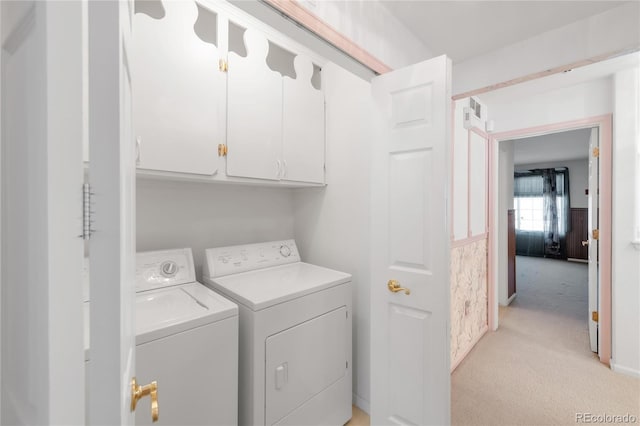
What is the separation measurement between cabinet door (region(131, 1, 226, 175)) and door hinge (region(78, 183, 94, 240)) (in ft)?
3.57

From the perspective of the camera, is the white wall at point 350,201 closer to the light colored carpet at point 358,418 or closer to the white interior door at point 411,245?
the light colored carpet at point 358,418

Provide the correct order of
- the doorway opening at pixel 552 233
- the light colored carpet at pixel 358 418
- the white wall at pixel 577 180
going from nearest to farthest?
the light colored carpet at pixel 358 418 → the doorway opening at pixel 552 233 → the white wall at pixel 577 180

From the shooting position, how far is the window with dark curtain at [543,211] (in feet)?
24.8

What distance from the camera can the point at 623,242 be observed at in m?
2.42

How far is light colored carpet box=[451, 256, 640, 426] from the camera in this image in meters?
1.99

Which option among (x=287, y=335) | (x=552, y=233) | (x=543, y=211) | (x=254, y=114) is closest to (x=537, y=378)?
(x=287, y=335)

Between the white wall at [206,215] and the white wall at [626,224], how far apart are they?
9.31 feet

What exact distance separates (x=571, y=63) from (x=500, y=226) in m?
2.75

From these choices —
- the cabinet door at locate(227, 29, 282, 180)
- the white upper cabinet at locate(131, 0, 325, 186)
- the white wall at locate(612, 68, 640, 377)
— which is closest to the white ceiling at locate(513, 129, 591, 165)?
the white wall at locate(612, 68, 640, 377)

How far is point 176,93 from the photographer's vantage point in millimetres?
1450

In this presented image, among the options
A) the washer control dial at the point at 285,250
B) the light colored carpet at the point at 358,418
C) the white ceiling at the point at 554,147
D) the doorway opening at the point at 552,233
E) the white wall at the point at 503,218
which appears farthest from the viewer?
the white ceiling at the point at 554,147

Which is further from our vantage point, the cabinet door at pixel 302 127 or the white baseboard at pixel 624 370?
the white baseboard at pixel 624 370

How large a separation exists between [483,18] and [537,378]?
9.07 ft

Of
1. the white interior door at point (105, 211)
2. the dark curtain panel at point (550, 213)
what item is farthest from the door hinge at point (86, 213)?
the dark curtain panel at point (550, 213)
